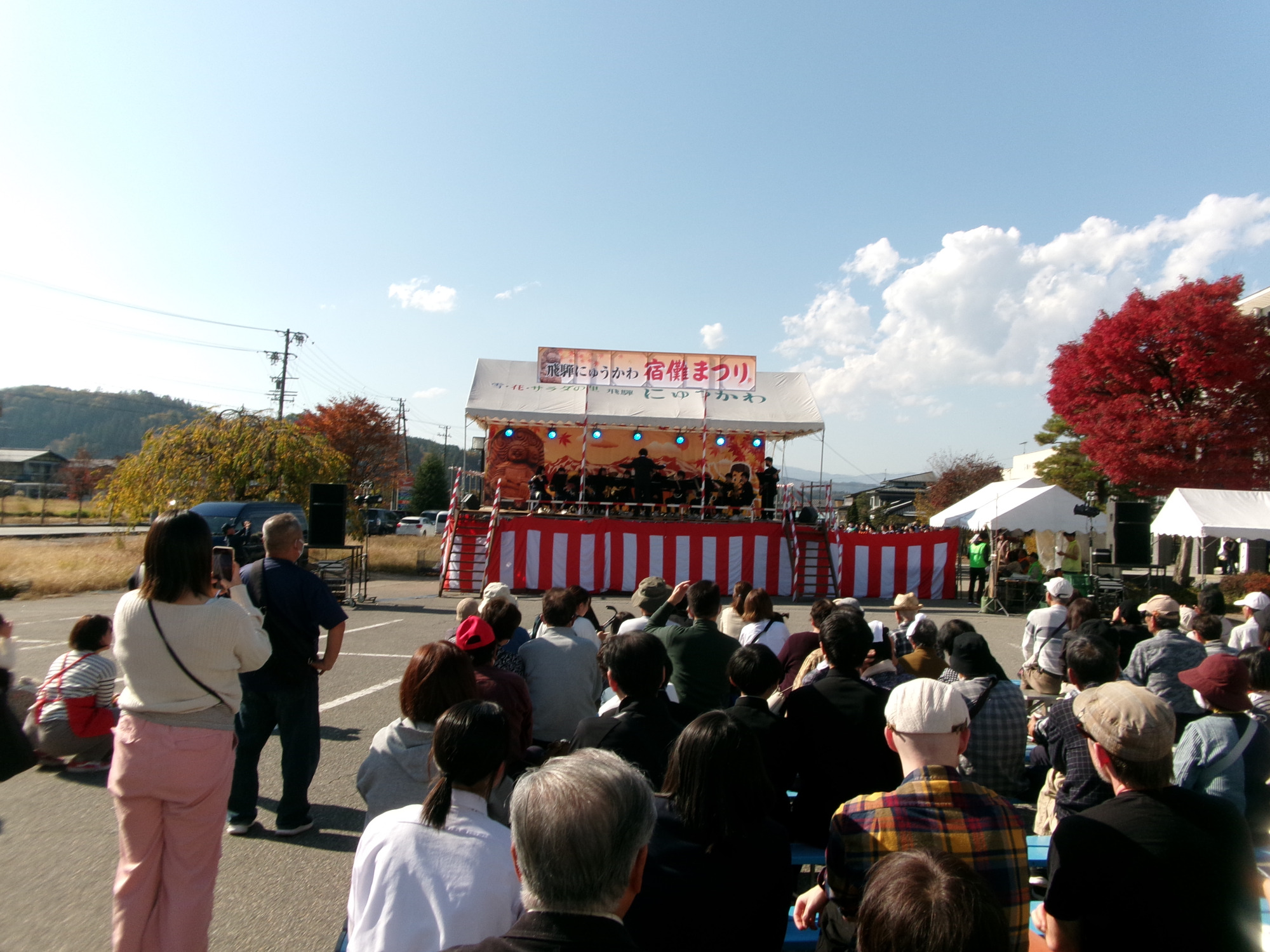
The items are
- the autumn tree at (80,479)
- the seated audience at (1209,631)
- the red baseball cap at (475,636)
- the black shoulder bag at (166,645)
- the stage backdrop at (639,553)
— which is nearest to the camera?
the black shoulder bag at (166,645)

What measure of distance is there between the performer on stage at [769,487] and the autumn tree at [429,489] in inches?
1233

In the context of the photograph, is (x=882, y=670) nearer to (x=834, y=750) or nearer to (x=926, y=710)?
(x=834, y=750)

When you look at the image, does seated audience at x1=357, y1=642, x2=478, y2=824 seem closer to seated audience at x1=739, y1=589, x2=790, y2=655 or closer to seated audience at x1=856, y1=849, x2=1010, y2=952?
seated audience at x1=856, y1=849, x2=1010, y2=952

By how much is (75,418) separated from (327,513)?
188044 millimetres

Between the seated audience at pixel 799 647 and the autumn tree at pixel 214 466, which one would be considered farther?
the autumn tree at pixel 214 466

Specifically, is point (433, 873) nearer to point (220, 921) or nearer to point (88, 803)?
point (220, 921)

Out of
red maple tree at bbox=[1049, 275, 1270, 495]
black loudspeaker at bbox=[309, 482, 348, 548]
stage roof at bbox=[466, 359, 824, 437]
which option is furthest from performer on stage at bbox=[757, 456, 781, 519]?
black loudspeaker at bbox=[309, 482, 348, 548]

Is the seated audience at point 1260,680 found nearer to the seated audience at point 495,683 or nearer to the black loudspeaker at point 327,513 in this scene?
the seated audience at point 495,683

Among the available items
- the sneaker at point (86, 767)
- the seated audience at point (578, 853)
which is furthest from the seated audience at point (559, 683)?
the sneaker at point (86, 767)

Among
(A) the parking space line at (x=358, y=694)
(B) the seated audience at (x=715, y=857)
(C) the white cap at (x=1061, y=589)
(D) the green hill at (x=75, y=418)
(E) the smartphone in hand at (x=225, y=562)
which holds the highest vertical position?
(D) the green hill at (x=75, y=418)

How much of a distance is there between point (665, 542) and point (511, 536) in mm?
3443

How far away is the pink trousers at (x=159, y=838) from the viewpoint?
2.95m

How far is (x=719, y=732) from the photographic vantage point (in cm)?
232

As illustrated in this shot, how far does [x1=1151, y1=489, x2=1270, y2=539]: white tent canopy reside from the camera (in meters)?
14.3
